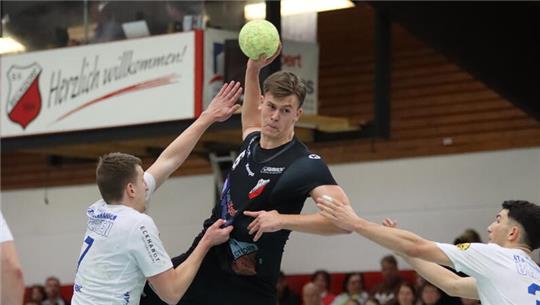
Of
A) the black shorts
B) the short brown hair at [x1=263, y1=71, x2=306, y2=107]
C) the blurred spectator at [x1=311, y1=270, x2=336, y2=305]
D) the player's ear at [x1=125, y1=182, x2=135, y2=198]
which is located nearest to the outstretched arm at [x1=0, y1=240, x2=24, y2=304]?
the player's ear at [x1=125, y1=182, x2=135, y2=198]

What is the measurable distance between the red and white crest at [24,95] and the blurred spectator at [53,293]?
3238mm

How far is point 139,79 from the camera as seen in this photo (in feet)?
52.3

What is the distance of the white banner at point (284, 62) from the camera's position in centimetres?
1523

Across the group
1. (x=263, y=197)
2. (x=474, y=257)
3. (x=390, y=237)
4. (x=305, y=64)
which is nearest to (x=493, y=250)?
(x=474, y=257)

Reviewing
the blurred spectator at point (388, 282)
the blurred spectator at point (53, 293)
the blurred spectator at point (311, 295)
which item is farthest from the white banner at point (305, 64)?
the blurred spectator at point (53, 293)

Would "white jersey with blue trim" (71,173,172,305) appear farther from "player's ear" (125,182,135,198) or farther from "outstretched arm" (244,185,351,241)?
"outstretched arm" (244,185,351,241)

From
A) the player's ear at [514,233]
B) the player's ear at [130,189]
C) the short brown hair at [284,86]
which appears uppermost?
the short brown hair at [284,86]

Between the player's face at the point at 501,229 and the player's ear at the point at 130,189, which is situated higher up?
the player's ear at the point at 130,189

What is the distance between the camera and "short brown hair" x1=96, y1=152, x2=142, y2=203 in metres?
6.63

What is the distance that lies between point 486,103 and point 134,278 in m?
11.0

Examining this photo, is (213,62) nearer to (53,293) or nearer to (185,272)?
(53,293)

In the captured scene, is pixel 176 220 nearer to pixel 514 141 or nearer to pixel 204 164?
pixel 204 164

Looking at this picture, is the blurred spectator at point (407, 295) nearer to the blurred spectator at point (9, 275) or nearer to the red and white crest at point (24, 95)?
the red and white crest at point (24, 95)

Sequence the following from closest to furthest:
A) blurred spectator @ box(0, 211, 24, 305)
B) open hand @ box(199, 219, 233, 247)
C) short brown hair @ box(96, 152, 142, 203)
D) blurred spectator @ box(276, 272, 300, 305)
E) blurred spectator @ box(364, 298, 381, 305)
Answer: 1. blurred spectator @ box(0, 211, 24, 305)
2. short brown hair @ box(96, 152, 142, 203)
3. open hand @ box(199, 219, 233, 247)
4. blurred spectator @ box(364, 298, 381, 305)
5. blurred spectator @ box(276, 272, 300, 305)
